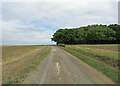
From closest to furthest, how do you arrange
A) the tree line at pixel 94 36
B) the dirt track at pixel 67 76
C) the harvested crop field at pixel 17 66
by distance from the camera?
the dirt track at pixel 67 76 < the harvested crop field at pixel 17 66 < the tree line at pixel 94 36

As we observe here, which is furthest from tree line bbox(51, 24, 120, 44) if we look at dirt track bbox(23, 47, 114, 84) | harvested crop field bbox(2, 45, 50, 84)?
dirt track bbox(23, 47, 114, 84)

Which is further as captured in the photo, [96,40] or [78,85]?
[96,40]

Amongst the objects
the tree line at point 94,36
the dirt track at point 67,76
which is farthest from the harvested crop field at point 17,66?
the tree line at point 94,36

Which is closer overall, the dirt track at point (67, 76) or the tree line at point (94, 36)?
the dirt track at point (67, 76)

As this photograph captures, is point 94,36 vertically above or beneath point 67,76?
above

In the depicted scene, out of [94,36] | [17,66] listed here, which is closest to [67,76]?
[17,66]

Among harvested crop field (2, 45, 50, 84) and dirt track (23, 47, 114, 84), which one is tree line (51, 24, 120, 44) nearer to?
harvested crop field (2, 45, 50, 84)

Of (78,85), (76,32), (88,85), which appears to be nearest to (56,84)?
(78,85)

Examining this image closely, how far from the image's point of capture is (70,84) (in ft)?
17.1

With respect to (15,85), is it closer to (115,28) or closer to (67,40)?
(67,40)

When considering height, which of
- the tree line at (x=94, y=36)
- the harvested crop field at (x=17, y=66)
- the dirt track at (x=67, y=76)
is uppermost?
the tree line at (x=94, y=36)

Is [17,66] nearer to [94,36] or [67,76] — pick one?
[67,76]

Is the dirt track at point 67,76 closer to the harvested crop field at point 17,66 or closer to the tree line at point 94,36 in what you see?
the harvested crop field at point 17,66

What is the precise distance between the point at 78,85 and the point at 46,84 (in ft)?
5.57
